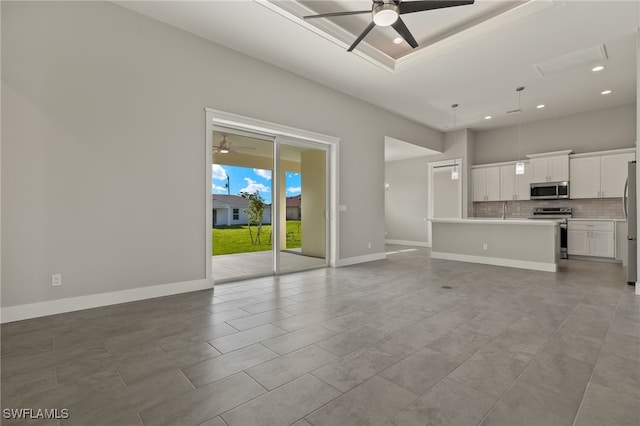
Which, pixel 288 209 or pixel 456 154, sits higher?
pixel 456 154

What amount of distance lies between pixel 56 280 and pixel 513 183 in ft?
30.6

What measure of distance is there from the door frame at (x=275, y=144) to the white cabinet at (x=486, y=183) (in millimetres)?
5010

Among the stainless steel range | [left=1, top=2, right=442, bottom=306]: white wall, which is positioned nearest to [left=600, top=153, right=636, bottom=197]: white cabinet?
the stainless steel range

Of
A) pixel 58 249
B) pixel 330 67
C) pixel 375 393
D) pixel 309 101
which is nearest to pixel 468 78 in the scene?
pixel 330 67

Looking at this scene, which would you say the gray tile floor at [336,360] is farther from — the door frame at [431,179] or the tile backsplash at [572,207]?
the door frame at [431,179]

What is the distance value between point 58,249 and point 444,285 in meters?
4.73

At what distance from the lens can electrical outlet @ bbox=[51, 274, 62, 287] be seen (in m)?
3.04

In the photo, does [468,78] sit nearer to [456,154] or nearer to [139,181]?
[456,154]


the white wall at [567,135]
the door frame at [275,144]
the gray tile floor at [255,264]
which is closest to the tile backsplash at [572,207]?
the white wall at [567,135]

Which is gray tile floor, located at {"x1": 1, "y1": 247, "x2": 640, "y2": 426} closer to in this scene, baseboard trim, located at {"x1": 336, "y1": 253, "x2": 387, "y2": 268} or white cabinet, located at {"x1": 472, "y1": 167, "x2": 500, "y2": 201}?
baseboard trim, located at {"x1": 336, "y1": 253, "x2": 387, "y2": 268}

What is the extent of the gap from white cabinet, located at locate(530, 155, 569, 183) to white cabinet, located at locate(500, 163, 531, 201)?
0.15 m

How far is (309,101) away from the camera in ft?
17.5

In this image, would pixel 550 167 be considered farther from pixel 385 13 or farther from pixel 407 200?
pixel 385 13

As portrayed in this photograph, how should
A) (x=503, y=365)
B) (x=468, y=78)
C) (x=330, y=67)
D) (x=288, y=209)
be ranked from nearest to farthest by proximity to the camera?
(x=503, y=365) < (x=330, y=67) < (x=468, y=78) < (x=288, y=209)
